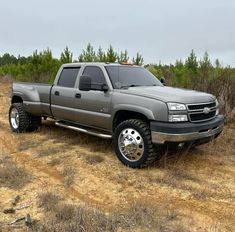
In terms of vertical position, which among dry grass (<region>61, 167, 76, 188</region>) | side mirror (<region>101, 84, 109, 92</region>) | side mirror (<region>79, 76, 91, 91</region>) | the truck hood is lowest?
dry grass (<region>61, 167, 76, 188</region>)

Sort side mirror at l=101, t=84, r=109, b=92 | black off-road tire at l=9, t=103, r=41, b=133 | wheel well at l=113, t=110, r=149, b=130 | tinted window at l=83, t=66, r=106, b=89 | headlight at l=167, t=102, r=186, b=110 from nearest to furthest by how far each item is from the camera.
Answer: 1. headlight at l=167, t=102, r=186, b=110
2. wheel well at l=113, t=110, r=149, b=130
3. side mirror at l=101, t=84, r=109, b=92
4. tinted window at l=83, t=66, r=106, b=89
5. black off-road tire at l=9, t=103, r=41, b=133

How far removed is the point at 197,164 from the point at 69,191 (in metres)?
2.41

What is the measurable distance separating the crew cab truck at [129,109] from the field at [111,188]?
485 mm

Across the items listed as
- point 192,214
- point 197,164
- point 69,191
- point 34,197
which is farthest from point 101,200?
point 197,164

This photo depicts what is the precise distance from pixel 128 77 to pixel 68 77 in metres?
1.50

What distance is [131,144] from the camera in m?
5.56

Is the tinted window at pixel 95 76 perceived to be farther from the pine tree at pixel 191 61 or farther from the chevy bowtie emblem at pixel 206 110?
the pine tree at pixel 191 61

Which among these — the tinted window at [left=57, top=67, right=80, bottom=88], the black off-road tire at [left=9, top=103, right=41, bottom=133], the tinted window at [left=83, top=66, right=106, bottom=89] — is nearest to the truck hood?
the tinted window at [left=83, top=66, right=106, bottom=89]

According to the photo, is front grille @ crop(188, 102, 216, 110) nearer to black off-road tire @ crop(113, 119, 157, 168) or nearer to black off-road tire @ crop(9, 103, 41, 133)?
black off-road tire @ crop(113, 119, 157, 168)

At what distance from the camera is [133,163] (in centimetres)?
557

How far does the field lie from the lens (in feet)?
12.4

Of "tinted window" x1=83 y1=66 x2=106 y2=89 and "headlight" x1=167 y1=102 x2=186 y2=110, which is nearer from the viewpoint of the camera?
"headlight" x1=167 y1=102 x2=186 y2=110

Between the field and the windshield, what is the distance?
4.60 ft

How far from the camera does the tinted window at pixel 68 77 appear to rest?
709cm
